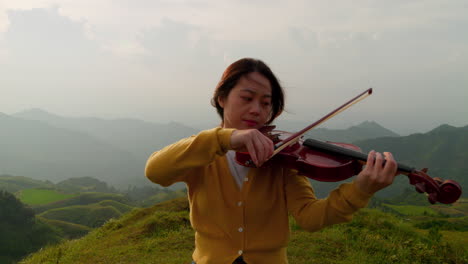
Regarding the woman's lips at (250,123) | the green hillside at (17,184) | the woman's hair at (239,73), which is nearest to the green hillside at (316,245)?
the woman's lips at (250,123)

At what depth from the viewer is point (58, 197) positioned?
72312mm

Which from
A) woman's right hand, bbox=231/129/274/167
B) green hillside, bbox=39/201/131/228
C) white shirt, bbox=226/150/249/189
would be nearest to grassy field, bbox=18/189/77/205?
green hillside, bbox=39/201/131/228

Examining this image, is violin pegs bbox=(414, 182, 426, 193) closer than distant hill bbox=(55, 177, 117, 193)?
Yes

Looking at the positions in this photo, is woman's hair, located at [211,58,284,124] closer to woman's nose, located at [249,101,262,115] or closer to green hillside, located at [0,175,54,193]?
woman's nose, located at [249,101,262,115]

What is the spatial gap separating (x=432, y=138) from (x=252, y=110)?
450 ft

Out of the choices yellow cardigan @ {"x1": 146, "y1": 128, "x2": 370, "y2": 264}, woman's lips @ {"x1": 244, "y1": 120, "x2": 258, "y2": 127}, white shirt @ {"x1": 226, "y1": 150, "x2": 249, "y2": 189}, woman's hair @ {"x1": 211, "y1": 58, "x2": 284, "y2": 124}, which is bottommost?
yellow cardigan @ {"x1": 146, "y1": 128, "x2": 370, "y2": 264}

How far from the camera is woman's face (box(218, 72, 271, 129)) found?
2.37 metres

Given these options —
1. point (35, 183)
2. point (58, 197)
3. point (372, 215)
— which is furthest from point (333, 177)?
point (35, 183)

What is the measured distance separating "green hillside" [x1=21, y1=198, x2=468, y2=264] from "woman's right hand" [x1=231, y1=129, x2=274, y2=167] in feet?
12.9

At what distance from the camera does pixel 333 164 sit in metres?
2.11

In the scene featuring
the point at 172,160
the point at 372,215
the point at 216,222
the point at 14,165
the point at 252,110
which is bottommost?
the point at 14,165

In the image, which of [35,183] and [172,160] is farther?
[35,183]

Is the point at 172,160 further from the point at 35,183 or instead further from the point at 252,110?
the point at 35,183

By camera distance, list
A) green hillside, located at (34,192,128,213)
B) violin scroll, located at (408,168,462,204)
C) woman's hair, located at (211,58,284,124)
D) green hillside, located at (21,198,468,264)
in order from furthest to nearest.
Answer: green hillside, located at (34,192,128,213)
green hillside, located at (21,198,468,264)
woman's hair, located at (211,58,284,124)
violin scroll, located at (408,168,462,204)
